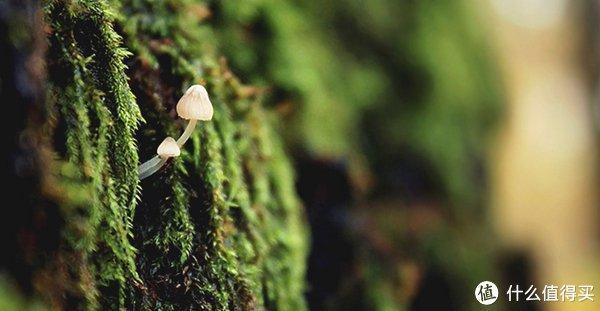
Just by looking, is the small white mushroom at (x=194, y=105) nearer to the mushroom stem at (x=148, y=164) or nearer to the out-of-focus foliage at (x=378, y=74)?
the mushroom stem at (x=148, y=164)

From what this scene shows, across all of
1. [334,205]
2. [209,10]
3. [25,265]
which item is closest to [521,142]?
[334,205]

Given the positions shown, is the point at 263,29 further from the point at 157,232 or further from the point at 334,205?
the point at 157,232

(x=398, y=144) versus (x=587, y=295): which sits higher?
(x=398, y=144)

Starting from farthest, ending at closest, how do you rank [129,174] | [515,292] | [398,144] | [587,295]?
1. [515,292]
2. [398,144]
3. [587,295]
4. [129,174]

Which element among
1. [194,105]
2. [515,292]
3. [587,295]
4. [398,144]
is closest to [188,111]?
[194,105]

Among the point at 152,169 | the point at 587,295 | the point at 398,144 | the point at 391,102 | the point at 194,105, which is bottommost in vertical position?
the point at 587,295

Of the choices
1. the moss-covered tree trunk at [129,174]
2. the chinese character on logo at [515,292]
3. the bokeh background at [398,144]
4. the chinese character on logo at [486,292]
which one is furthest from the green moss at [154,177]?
the chinese character on logo at [515,292]

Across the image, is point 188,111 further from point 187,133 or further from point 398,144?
point 398,144

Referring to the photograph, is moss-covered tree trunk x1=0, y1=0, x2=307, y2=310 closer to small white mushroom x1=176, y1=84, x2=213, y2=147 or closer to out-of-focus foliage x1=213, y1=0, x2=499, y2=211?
small white mushroom x1=176, y1=84, x2=213, y2=147
